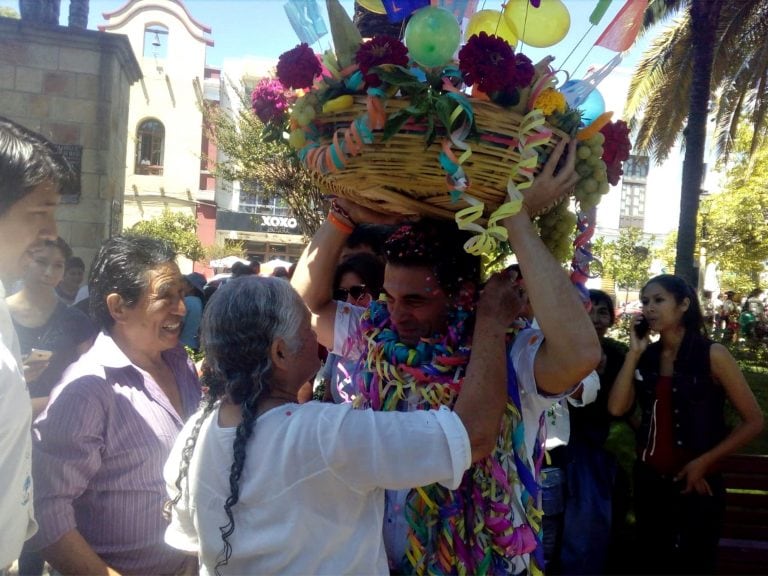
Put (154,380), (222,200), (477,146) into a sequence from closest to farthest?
1. (477,146)
2. (154,380)
3. (222,200)

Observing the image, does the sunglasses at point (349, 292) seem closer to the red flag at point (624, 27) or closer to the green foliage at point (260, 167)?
the red flag at point (624, 27)

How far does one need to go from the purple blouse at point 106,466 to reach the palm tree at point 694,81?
7618mm

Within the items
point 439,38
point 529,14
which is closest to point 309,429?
point 439,38

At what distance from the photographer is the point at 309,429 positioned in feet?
4.81

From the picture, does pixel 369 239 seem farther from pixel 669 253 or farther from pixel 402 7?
pixel 669 253

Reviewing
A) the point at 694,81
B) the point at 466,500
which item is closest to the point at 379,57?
the point at 466,500

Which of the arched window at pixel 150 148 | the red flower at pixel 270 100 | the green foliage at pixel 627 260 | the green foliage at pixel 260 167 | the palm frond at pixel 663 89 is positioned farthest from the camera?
the arched window at pixel 150 148

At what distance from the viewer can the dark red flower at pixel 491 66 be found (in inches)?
55.0

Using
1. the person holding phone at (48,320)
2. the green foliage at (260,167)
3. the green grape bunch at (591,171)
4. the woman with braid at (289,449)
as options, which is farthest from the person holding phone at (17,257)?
the green foliage at (260,167)

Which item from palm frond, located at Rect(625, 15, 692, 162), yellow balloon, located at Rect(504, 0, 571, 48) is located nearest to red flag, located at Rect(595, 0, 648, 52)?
yellow balloon, located at Rect(504, 0, 571, 48)

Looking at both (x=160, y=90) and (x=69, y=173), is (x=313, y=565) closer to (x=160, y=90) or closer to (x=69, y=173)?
(x=69, y=173)

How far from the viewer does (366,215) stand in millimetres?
2195

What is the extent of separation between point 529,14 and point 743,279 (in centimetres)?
2387

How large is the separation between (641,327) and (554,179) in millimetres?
2412
